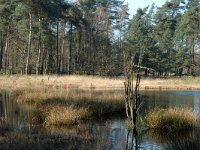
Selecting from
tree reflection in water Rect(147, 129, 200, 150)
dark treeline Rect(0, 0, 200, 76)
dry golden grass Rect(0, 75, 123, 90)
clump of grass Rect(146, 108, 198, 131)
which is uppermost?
dark treeline Rect(0, 0, 200, 76)

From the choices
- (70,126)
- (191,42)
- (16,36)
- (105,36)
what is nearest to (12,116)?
(70,126)

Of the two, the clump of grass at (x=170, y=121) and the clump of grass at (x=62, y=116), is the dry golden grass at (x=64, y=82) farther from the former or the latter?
the clump of grass at (x=170, y=121)

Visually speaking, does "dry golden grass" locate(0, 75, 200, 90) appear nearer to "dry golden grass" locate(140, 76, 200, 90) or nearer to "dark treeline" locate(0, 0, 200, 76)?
"dry golden grass" locate(140, 76, 200, 90)

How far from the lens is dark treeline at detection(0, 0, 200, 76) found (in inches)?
2303

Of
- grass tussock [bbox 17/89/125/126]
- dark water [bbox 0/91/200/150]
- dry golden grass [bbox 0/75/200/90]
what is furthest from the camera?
dry golden grass [bbox 0/75/200/90]

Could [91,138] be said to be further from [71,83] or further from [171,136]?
[71,83]

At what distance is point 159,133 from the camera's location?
45.1ft

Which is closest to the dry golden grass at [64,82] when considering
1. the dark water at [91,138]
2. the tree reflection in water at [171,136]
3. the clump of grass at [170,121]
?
the dark water at [91,138]

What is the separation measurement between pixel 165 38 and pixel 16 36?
28.2 metres

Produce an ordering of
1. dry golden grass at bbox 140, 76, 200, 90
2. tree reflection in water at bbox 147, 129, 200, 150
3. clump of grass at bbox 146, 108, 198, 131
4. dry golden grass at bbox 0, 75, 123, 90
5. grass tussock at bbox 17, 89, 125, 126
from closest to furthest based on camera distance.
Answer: tree reflection in water at bbox 147, 129, 200, 150 < clump of grass at bbox 146, 108, 198, 131 < grass tussock at bbox 17, 89, 125, 126 < dry golden grass at bbox 0, 75, 123, 90 < dry golden grass at bbox 140, 76, 200, 90

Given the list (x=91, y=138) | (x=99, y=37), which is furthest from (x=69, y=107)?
(x=99, y=37)

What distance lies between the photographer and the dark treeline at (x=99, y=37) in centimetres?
5849

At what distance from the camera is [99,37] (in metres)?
70.1

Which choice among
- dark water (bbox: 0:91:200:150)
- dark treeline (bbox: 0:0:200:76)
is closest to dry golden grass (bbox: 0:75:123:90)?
dark treeline (bbox: 0:0:200:76)
